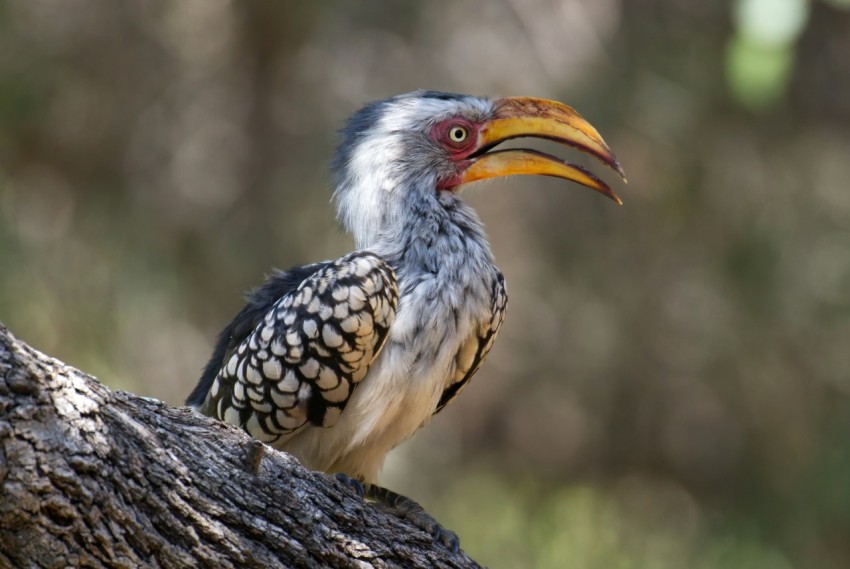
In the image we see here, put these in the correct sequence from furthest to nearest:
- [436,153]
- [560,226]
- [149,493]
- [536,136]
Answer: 1. [560,226]
2. [436,153]
3. [536,136]
4. [149,493]

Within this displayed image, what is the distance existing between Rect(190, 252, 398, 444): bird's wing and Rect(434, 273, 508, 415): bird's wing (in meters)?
0.36

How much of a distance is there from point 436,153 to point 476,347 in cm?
89

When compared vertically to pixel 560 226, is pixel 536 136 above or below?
below

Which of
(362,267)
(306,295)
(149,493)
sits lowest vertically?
(149,493)

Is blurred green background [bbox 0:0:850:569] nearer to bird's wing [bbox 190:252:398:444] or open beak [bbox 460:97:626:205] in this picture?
open beak [bbox 460:97:626:205]

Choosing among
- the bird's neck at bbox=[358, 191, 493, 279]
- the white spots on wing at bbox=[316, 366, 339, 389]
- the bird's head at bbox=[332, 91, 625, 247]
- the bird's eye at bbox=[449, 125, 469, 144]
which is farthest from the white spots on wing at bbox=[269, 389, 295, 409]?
the bird's eye at bbox=[449, 125, 469, 144]

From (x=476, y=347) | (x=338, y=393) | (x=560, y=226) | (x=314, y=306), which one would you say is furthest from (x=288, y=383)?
(x=560, y=226)

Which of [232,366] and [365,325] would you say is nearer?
[365,325]

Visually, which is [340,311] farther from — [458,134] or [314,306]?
[458,134]

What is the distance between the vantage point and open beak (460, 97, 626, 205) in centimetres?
450

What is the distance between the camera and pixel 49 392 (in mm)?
2604

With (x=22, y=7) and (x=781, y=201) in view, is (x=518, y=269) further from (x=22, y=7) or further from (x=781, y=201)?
(x=22, y=7)

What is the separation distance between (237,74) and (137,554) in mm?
8399

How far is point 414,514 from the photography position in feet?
12.9
